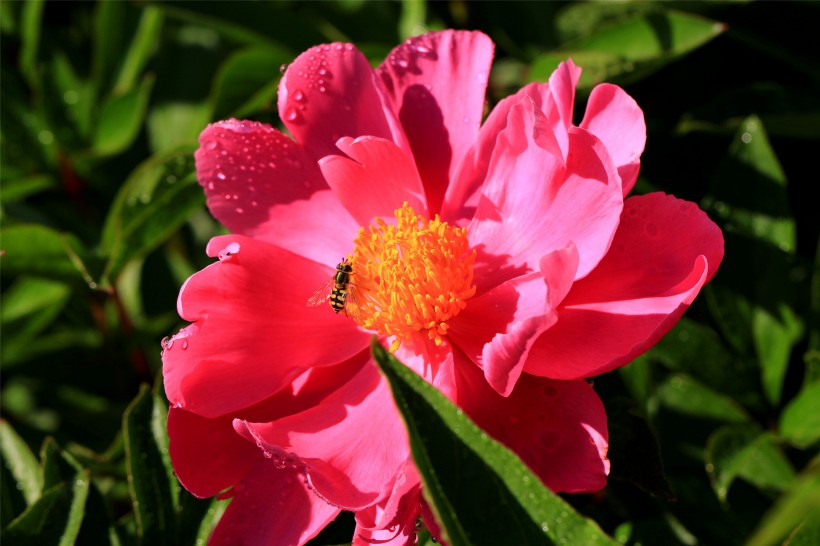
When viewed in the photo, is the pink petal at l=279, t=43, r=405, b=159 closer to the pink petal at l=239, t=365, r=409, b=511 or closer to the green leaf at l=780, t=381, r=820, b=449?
the pink petal at l=239, t=365, r=409, b=511

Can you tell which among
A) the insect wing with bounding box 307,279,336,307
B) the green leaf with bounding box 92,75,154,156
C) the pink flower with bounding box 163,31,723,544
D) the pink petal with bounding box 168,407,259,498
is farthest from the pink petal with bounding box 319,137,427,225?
the green leaf with bounding box 92,75,154,156

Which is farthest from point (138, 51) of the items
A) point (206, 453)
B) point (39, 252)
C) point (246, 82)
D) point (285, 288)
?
point (206, 453)

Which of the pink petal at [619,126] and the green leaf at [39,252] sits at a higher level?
the pink petal at [619,126]

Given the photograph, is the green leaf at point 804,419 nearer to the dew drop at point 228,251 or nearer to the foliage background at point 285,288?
the foliage background at point 285,288

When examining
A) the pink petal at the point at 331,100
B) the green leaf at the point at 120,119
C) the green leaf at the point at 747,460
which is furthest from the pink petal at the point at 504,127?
the green leaf at the point at 120,119

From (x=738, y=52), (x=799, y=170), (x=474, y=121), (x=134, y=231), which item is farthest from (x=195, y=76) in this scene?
(x=799, y=170)

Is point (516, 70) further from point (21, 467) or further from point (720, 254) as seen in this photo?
point (21, 467)

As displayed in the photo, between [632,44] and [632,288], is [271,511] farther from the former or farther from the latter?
[632,44]
